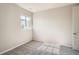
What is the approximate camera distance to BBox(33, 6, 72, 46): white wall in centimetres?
518

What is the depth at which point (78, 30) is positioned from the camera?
4199mm

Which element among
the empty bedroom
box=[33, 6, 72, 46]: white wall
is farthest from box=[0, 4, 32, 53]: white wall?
box=[33, 6, 72, 46]: white wall

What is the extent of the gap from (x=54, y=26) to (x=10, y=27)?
2816mm

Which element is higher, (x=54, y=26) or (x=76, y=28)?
(x=54, y=26)

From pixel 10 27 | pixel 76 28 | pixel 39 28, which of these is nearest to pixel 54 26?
pixel 39 28

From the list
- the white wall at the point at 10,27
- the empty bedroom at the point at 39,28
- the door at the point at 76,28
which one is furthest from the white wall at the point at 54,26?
the white wall at the point at 10,27

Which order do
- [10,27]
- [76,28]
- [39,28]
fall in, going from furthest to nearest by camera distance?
[39,28]
[76,28]
[10,27]

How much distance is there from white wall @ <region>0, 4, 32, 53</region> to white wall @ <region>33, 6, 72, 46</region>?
1458 mm

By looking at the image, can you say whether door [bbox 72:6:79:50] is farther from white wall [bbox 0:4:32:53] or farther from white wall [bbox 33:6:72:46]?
white wall [bbox 0:4:32:53]

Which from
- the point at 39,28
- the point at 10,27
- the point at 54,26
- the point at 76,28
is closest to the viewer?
the point at 10,27

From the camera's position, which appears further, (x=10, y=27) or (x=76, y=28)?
(x=76, y=28)

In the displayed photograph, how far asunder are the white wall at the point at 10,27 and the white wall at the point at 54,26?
1.46 meters

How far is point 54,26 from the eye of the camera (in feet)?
18.7

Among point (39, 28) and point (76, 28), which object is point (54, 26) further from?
point (76, 28)
